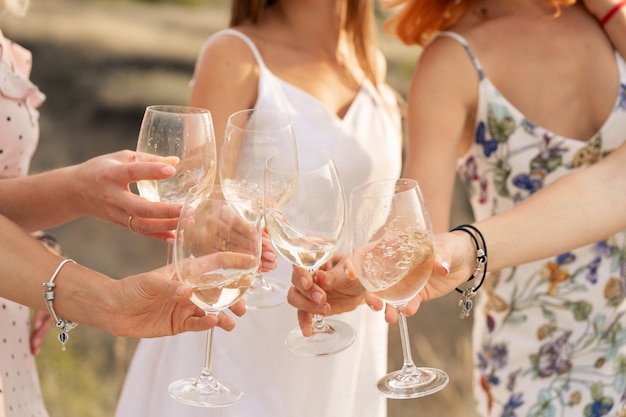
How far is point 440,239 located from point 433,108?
58 centimetres

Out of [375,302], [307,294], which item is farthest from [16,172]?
[375,302]

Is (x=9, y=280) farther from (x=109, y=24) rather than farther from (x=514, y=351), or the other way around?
(x=109, y=24)

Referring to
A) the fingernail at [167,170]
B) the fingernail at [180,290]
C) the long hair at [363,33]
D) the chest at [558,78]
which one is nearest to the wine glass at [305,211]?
the fingernail at [167,170]

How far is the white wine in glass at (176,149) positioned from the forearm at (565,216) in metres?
0.72

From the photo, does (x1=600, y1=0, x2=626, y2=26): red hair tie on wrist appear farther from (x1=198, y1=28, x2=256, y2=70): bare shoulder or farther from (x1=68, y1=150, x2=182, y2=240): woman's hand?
(x1=68, y1=150, x2=182, y2=240): woman's hand

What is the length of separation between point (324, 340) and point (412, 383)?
0.95 ft

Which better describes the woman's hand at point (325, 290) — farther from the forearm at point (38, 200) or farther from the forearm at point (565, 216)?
the forearm at point (38, 200)

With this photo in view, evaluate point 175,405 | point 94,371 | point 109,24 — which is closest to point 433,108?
point 175,405

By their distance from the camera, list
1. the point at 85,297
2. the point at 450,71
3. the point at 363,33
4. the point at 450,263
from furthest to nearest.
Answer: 1. the point at 363,33
2. the point at 450,71
3. the point at 450,263
4. the point at 85,297

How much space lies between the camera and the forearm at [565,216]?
2.22 m

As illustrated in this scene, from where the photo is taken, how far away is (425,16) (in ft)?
9.00

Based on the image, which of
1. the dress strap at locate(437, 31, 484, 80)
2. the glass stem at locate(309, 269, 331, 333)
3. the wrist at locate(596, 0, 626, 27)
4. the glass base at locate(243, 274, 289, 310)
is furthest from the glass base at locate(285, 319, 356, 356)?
the wrist at locate(596, 0, 626, 27)

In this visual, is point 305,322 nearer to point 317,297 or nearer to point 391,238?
point 317,297

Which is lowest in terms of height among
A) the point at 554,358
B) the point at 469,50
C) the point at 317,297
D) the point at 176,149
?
the point at 554,358
